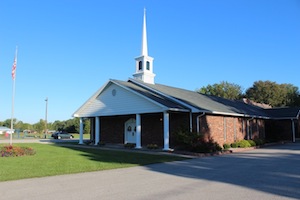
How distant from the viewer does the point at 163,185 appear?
8.35 m

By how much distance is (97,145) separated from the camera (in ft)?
81.3

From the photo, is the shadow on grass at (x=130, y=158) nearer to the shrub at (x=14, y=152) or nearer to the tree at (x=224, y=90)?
the shrub at (x=14, y=152)

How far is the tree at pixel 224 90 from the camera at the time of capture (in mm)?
65250

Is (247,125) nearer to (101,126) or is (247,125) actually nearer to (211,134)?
(211,134)

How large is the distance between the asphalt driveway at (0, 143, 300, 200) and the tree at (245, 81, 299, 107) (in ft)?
179

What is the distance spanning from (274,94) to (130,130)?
152 ft

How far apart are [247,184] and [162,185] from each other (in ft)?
7.73

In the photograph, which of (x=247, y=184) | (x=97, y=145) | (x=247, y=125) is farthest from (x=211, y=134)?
(x=247, y=184)

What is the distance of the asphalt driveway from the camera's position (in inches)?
279

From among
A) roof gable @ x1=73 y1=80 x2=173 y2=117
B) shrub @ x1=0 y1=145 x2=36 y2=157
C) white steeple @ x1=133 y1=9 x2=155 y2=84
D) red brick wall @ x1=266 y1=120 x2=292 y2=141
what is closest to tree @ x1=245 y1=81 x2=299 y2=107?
red brick wall @ x1=266 y1=120 x2=292 y2=141

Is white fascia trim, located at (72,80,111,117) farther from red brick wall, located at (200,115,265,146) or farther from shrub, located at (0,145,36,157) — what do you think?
shrub, located at (0,145,36,157)

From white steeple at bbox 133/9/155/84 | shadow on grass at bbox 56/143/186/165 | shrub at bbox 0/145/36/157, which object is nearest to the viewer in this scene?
shadow on grass at bbox 56/143/186/165

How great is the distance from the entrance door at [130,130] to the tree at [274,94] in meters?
45.4

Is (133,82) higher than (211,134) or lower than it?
higher
